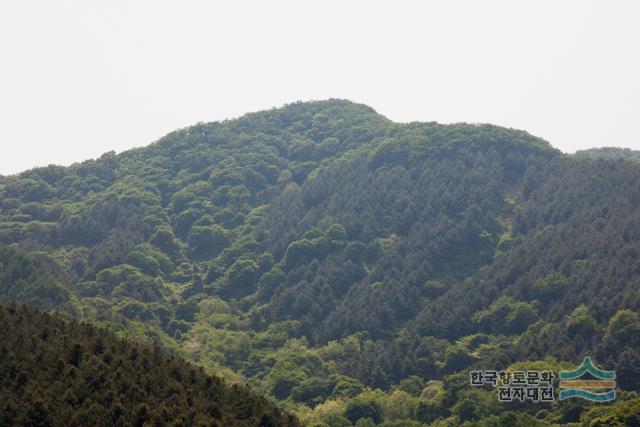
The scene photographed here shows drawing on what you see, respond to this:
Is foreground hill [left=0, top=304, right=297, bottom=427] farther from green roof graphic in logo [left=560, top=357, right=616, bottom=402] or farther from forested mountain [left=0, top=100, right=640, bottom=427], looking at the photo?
green roof graphic in logo [left=560, top=357, right=616, bottom=402]

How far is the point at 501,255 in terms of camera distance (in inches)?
4919

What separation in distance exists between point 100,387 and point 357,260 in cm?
7528

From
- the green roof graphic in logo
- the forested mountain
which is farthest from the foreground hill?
the green roof graphic in logo

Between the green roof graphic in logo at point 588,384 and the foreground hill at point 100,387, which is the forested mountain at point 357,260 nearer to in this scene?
the green roof graphic in logo at point 588,384

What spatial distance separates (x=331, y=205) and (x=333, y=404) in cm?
6031

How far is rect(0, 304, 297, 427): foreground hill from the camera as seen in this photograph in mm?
57562

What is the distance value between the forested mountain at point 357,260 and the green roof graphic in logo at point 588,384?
5.72 ft

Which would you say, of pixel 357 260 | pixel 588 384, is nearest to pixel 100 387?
pixel 588 384

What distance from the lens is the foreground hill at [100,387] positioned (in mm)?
57562

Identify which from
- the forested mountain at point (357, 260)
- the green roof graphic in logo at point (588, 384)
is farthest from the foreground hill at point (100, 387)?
the green roof graphic in logo at point (588, 384)

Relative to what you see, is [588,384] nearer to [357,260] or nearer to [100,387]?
[100,387]

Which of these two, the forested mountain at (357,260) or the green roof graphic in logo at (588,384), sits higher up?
the forested mountain at (357,260)

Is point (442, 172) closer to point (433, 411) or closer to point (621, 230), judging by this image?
point (621, 230)

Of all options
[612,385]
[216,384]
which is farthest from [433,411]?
[216,384]
